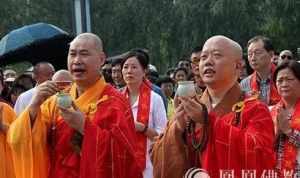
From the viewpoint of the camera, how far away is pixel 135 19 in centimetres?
3125

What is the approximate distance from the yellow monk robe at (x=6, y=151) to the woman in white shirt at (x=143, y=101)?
5.41 ft

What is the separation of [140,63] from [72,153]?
87.2 inches

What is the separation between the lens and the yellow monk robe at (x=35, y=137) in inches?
204

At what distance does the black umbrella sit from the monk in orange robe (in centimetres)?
454

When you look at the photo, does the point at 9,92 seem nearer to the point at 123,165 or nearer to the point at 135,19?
the point at 123,165

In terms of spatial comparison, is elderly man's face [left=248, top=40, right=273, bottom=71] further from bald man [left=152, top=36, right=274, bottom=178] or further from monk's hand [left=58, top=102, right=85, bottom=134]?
monk's hand [left=58, top=102, right=85, bottom=134]

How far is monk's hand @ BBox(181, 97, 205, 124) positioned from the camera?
4250mm

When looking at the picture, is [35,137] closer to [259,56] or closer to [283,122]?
[283,122]

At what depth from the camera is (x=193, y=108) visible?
4266mm

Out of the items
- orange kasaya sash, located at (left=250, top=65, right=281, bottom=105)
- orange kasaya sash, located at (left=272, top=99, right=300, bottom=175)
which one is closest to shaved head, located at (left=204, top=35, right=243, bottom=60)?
orange kasaya sash, located at (left=272, top=99, right=300, bottom=175)

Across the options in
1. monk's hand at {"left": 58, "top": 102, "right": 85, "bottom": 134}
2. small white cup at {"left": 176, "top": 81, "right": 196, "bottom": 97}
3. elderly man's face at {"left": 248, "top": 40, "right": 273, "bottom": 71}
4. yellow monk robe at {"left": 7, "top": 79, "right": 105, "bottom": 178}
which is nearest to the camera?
small white cup at {"left": 176, "top": 81, "right": 196, "bottom": 97}

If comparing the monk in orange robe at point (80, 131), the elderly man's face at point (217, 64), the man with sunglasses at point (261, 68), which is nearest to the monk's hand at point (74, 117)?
the monk in orange robe at point (80, 131)

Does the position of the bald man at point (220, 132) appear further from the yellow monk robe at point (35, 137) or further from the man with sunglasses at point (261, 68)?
the man with sunglasses at point (261, 68)

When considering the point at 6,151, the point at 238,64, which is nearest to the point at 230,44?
the point at 238,64
